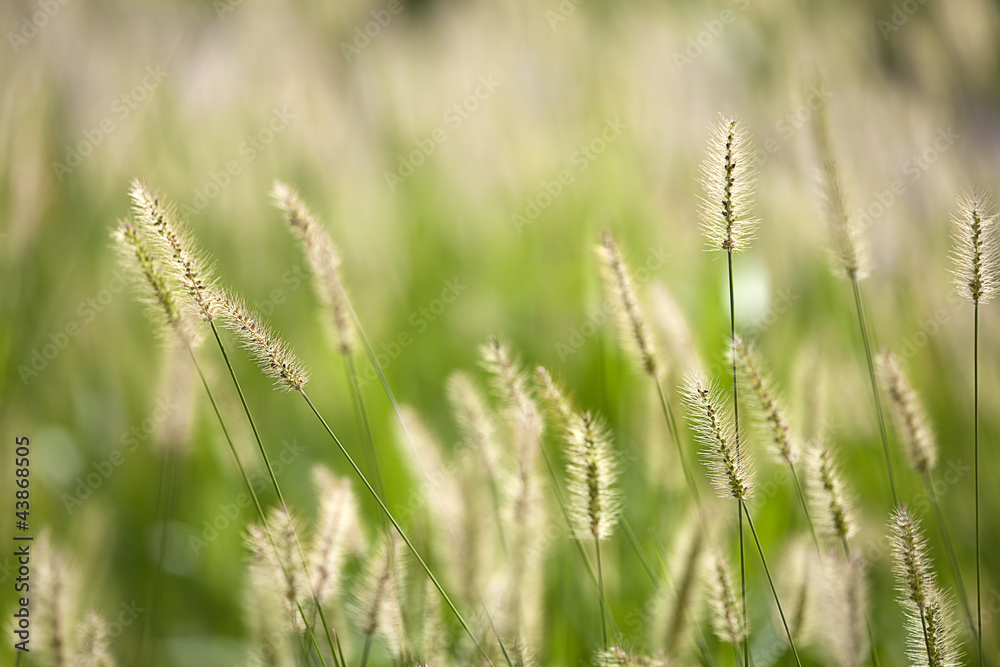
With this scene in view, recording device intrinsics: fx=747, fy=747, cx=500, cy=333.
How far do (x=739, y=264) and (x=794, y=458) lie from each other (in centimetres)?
110

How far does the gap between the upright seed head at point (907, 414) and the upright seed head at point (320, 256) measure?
59 centimetres

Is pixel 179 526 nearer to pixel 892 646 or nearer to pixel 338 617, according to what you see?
pixel 338 617

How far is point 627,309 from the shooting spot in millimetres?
802

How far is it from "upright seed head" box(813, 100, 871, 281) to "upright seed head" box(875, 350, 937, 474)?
103 mm

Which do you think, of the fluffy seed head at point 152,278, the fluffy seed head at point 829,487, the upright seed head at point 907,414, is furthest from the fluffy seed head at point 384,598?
the upright seed head at point 907,414

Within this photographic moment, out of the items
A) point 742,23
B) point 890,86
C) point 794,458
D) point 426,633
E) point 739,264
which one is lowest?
point 426,633

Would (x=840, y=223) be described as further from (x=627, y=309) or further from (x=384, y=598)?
(x=384, y=598)

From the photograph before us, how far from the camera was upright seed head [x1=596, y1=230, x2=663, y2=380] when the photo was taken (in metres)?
0.78

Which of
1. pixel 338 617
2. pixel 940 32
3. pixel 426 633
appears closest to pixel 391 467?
pixel 338 617

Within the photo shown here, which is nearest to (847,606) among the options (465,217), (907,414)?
(907,414)

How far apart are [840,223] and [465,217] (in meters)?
1.73

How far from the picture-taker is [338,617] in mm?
880

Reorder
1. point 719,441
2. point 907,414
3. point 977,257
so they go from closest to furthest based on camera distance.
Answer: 1. point 719,441
2. point 977,257
3. point 907,414

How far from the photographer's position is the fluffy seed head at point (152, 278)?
0.65 meters
